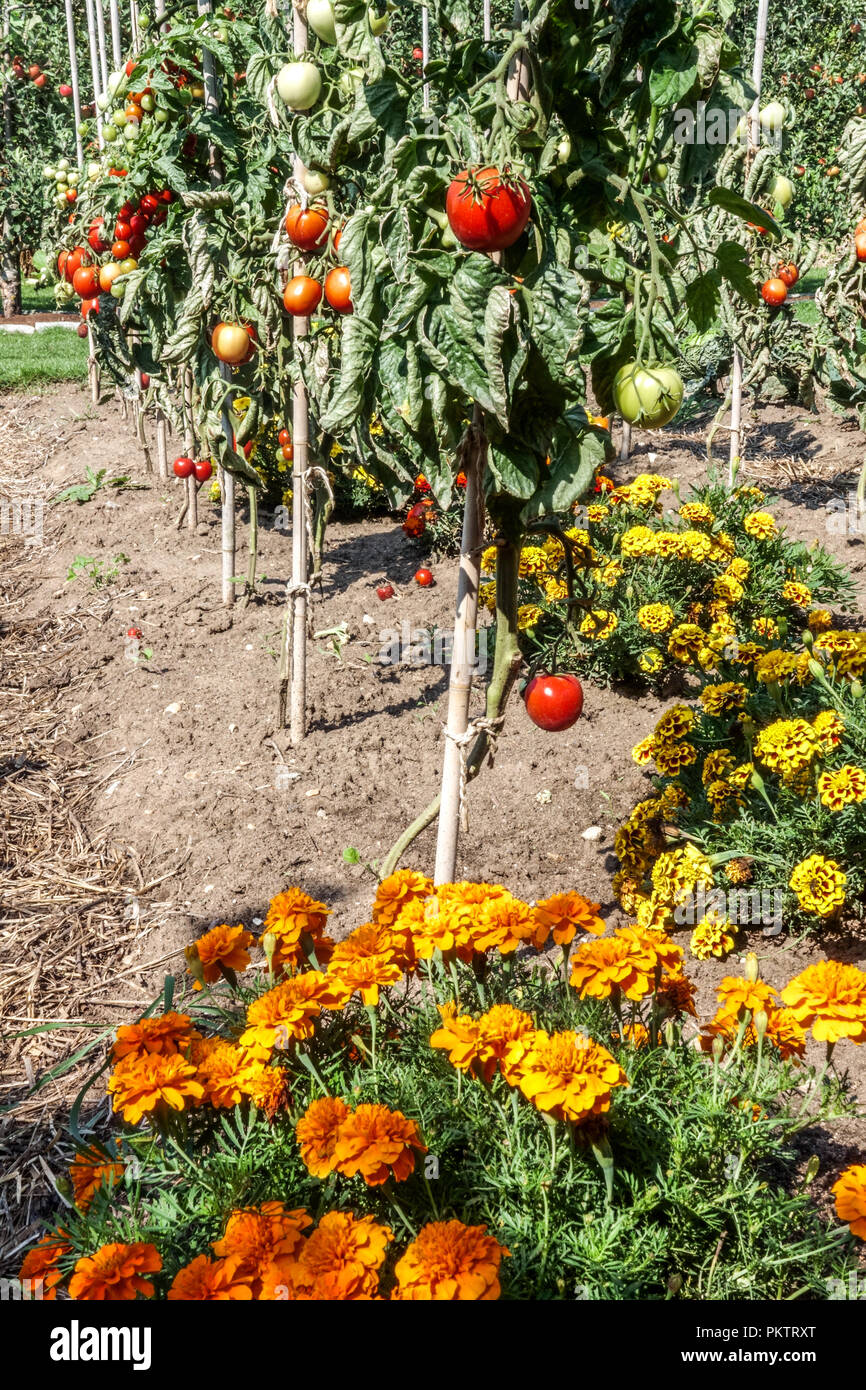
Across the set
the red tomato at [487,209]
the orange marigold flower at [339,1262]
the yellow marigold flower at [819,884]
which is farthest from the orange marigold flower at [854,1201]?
the red tomato at [487,209]

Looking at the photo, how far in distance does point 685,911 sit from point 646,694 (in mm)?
1350

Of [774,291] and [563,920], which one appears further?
[774,291]

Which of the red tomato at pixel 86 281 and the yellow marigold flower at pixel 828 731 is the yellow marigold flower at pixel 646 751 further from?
the red tomato at pixel 86 281

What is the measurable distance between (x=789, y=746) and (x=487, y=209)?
60.2 inches

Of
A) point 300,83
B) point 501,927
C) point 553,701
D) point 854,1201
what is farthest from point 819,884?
point 300,83

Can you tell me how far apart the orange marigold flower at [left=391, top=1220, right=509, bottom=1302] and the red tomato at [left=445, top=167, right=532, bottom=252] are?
125 cm

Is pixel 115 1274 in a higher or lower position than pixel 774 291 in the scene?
lower

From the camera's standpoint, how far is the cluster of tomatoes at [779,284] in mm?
4906

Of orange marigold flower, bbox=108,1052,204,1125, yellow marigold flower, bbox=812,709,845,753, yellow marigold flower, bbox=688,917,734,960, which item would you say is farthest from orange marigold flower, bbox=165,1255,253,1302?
yellow marigold flower, bbox=812,709,845,753

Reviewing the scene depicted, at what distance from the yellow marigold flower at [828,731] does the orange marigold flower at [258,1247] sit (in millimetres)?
1763

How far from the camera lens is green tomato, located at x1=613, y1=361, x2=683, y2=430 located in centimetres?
152

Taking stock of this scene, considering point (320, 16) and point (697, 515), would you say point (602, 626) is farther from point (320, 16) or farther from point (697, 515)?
point (320, 16)

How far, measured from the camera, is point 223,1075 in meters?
1.39
